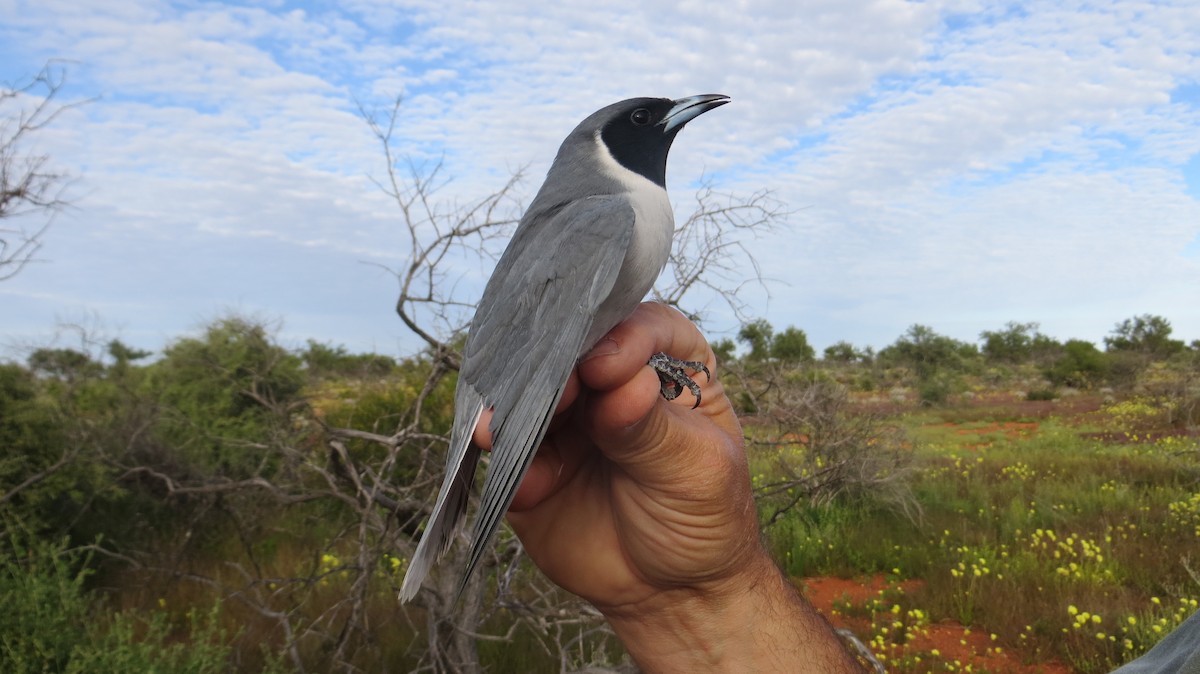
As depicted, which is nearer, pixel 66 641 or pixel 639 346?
pixel 639 346

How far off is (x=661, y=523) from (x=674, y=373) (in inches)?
17.6

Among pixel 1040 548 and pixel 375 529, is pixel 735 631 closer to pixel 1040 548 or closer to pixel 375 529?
pixel 375 529

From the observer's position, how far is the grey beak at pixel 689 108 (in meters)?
2.62

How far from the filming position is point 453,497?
6.92 ft

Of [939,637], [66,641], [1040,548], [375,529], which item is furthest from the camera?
[1040,548]

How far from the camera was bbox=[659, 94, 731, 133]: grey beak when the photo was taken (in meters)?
2.62

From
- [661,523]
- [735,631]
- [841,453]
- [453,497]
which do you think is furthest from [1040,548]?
[453,497]

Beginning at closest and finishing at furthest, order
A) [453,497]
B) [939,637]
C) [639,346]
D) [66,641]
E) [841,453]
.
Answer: [639,346], [453,497], [66,641], [939,637], [841,453]

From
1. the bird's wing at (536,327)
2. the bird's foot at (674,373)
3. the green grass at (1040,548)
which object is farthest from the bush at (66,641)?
the green grass at (1040,548)

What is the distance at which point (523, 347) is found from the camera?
6.55ft

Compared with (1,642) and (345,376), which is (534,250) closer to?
(1,642)

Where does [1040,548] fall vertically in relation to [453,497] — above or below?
below

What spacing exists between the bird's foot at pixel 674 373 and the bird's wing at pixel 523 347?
12.1 inches

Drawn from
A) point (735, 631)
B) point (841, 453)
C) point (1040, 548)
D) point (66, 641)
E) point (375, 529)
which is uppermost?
point (735, 631)
